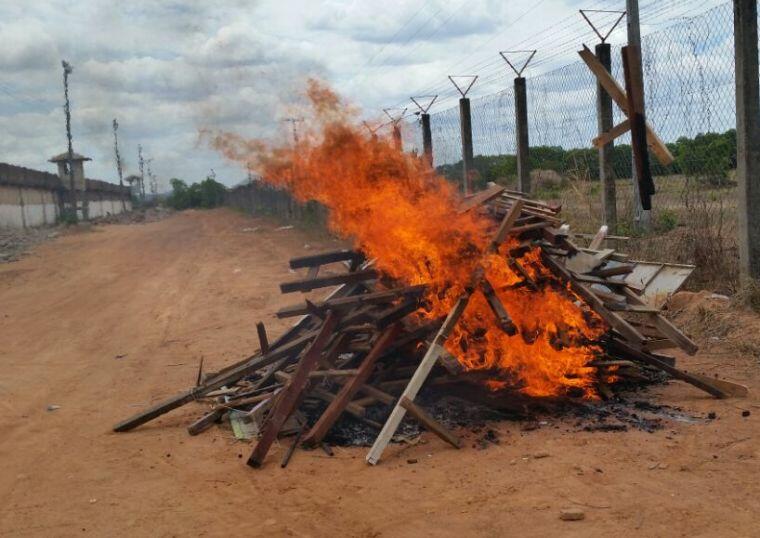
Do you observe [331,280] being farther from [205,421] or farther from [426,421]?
[426,421]

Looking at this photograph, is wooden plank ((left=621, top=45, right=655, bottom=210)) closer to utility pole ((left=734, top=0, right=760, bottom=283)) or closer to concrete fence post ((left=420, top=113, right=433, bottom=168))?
utility pole ((left=734, top=0, right=760, bottom=283))

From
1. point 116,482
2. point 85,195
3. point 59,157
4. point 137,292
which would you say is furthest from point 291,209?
point 59,157

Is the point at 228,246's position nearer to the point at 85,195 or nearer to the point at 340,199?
the point at 340,199

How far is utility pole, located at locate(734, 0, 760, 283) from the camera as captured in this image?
8602 mm

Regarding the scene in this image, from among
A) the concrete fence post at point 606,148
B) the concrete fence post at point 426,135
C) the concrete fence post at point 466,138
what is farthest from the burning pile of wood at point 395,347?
the concrete fence post at point 426,135

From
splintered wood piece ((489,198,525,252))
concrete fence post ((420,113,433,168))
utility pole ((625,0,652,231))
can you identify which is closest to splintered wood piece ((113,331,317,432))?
splintered wood piece ((489,198,525,252))

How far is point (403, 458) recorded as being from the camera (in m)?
5.54

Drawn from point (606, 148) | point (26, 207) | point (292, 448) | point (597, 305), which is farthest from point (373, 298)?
point (26, 207)

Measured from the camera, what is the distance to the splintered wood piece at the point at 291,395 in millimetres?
5672

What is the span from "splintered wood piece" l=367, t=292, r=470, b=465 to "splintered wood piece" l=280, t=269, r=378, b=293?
1.17 m

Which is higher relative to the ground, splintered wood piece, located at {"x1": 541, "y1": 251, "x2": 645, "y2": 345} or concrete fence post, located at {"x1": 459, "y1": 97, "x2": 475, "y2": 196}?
concrete fence post, located at {"x1": 459, "y1": 97, "x2": 475, "y2": 196}

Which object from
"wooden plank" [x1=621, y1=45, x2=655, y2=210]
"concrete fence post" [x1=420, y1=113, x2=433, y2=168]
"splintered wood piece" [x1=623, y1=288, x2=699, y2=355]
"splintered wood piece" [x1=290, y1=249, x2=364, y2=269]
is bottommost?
"splintered wood piece" [x1=623, y1=288, x2=699, y2=355]

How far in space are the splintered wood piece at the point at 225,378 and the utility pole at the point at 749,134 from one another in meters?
5.67

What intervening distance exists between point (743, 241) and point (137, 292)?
13158 mm
